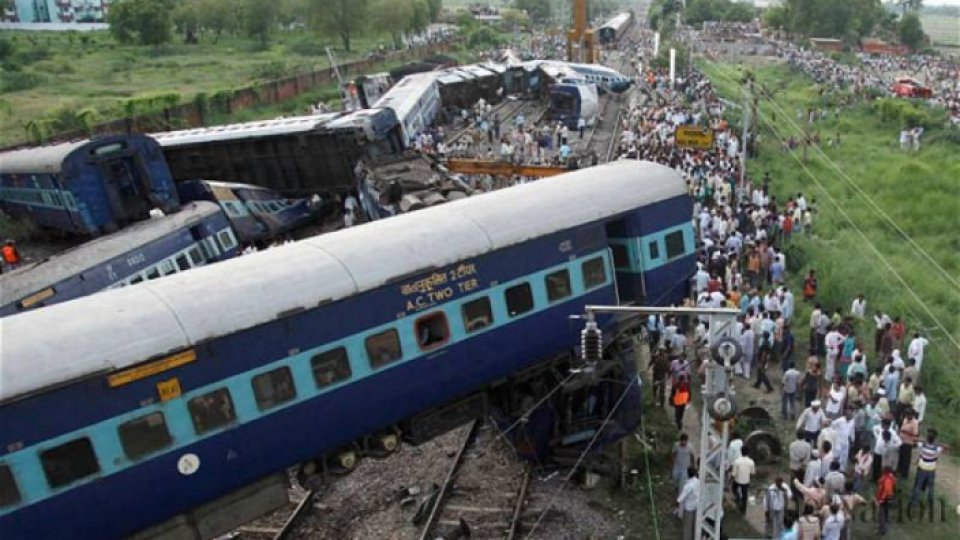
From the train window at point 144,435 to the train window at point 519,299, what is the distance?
15.8 ft

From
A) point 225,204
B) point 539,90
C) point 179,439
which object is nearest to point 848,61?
point 539,90

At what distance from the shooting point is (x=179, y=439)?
9070 mm

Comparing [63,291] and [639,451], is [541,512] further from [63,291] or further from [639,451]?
[63,291]

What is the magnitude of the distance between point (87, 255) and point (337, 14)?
6232 centimetres

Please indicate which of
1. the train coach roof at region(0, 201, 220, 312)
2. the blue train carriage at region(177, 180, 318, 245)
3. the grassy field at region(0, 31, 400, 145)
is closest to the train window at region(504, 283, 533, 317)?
the train coach roof at region(0, 201, 220, 312)

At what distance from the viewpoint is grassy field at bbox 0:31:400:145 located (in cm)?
4753

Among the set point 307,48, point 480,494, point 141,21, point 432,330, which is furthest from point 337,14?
point 432,330

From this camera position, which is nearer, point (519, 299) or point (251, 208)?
point (519, 299)

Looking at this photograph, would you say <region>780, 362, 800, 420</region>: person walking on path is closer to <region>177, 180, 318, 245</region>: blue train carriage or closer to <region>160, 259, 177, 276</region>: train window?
<region>160, 259, 177, 276</region>: train window

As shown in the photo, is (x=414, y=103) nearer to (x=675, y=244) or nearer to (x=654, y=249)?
(x=675, y=244)

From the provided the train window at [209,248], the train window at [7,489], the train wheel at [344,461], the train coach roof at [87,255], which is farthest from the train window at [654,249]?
the train window at [209,248]

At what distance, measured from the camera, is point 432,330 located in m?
10.9

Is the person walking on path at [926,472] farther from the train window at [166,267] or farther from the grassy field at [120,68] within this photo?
the grassy field at [120,68]

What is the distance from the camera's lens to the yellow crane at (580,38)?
62344 millimetres
